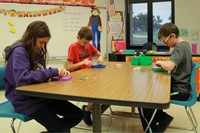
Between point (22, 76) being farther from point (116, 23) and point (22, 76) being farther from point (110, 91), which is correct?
point (116, 23)

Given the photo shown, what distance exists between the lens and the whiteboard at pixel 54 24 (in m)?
3.77

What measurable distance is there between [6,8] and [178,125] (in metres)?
3.12

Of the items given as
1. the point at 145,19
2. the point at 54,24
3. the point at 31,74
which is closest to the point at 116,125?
the point at 31,74

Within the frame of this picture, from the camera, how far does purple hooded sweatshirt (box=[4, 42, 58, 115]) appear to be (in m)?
1.46

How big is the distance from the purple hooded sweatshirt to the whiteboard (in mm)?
2405

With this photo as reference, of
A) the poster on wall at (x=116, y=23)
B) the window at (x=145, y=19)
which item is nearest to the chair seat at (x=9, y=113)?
the poster on wall at (x=116, y=23)

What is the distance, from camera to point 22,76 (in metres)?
1.45

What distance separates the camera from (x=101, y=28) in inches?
173

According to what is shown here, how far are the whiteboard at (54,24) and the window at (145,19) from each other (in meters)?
1.26

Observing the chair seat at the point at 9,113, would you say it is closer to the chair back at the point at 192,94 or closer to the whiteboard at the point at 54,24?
the chair back at the point at 192,94


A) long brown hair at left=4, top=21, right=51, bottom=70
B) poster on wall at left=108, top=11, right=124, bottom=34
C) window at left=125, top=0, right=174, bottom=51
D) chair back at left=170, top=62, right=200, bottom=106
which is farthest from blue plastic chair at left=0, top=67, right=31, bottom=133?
window at left=125, top=0, right=174, bottom=51

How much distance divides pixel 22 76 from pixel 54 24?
107 inches

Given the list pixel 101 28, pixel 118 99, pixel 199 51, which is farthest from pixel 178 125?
pixel 199 51

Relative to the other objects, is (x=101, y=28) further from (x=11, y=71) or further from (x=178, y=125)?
(x=11, y=71)
